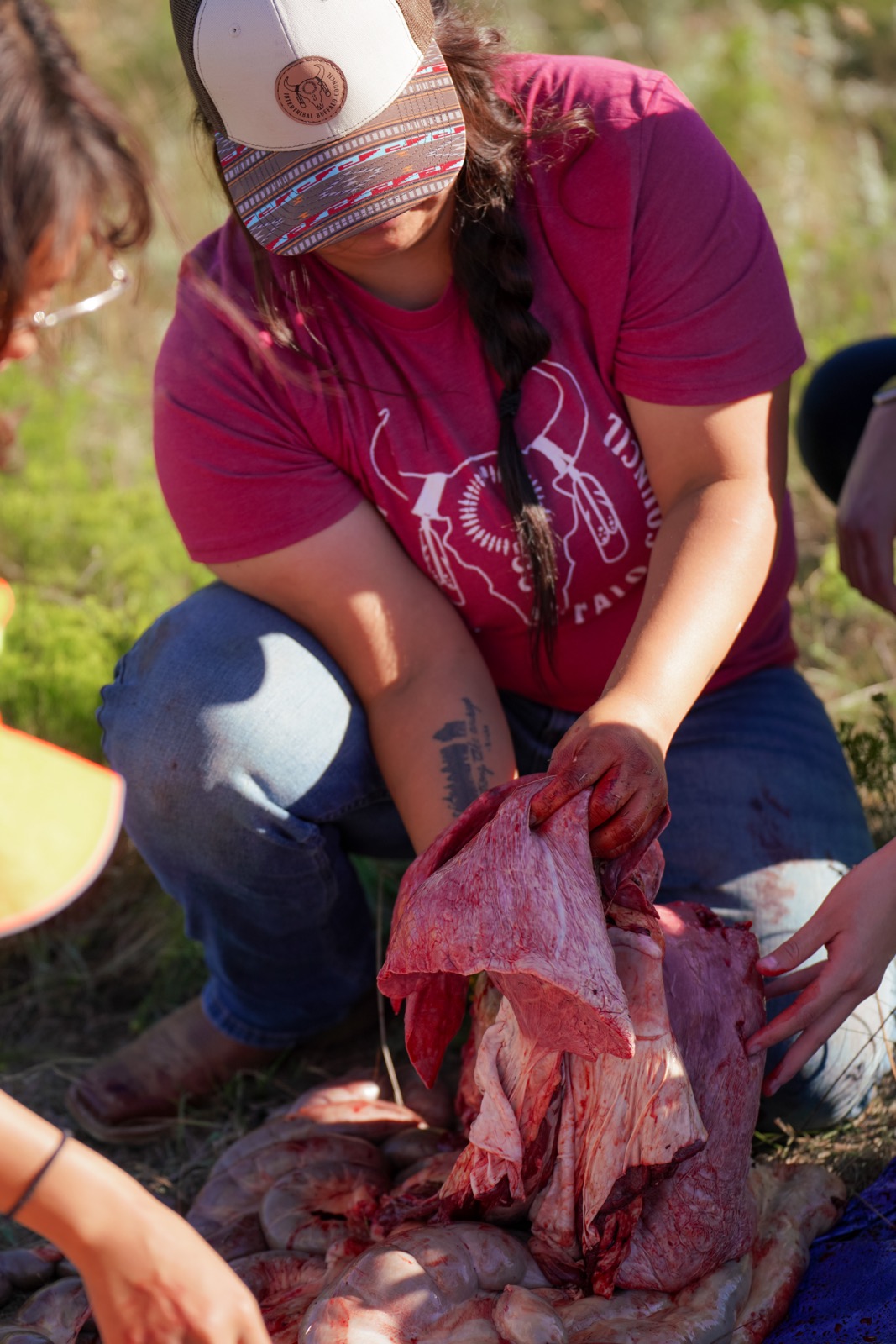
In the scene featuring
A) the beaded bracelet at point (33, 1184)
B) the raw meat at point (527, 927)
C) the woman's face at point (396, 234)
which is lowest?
the raw meat at point (527, 927)

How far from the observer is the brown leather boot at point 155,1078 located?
2564mm

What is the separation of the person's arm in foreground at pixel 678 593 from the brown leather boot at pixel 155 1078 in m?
1.25

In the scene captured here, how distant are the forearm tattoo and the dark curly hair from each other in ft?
3.39

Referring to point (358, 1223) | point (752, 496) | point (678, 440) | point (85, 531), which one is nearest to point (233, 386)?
point (678, 440)

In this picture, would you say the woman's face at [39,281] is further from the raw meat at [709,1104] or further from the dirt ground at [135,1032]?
the dirt ground at [135,1032]

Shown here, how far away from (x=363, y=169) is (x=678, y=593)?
85 cm

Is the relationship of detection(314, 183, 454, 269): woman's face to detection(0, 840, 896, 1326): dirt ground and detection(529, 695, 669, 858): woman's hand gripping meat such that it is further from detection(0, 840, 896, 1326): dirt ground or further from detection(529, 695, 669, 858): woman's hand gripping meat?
detection(0, 840, 896, 1326): dirt ground

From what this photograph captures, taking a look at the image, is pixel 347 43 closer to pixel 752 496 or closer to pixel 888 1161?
pixel 752 496

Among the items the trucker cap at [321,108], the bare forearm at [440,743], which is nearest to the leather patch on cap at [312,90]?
the trucker cap at [321,108]

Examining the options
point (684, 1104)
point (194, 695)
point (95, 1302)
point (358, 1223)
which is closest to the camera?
point (95, 1302)

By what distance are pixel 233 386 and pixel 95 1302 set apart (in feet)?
5.07

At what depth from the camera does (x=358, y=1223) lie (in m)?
1.95

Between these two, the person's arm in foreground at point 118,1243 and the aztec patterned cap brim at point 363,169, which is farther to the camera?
the aztec patterned cap brim at point 363,169

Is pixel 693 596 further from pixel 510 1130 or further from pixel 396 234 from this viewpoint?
pixel 510 1130
